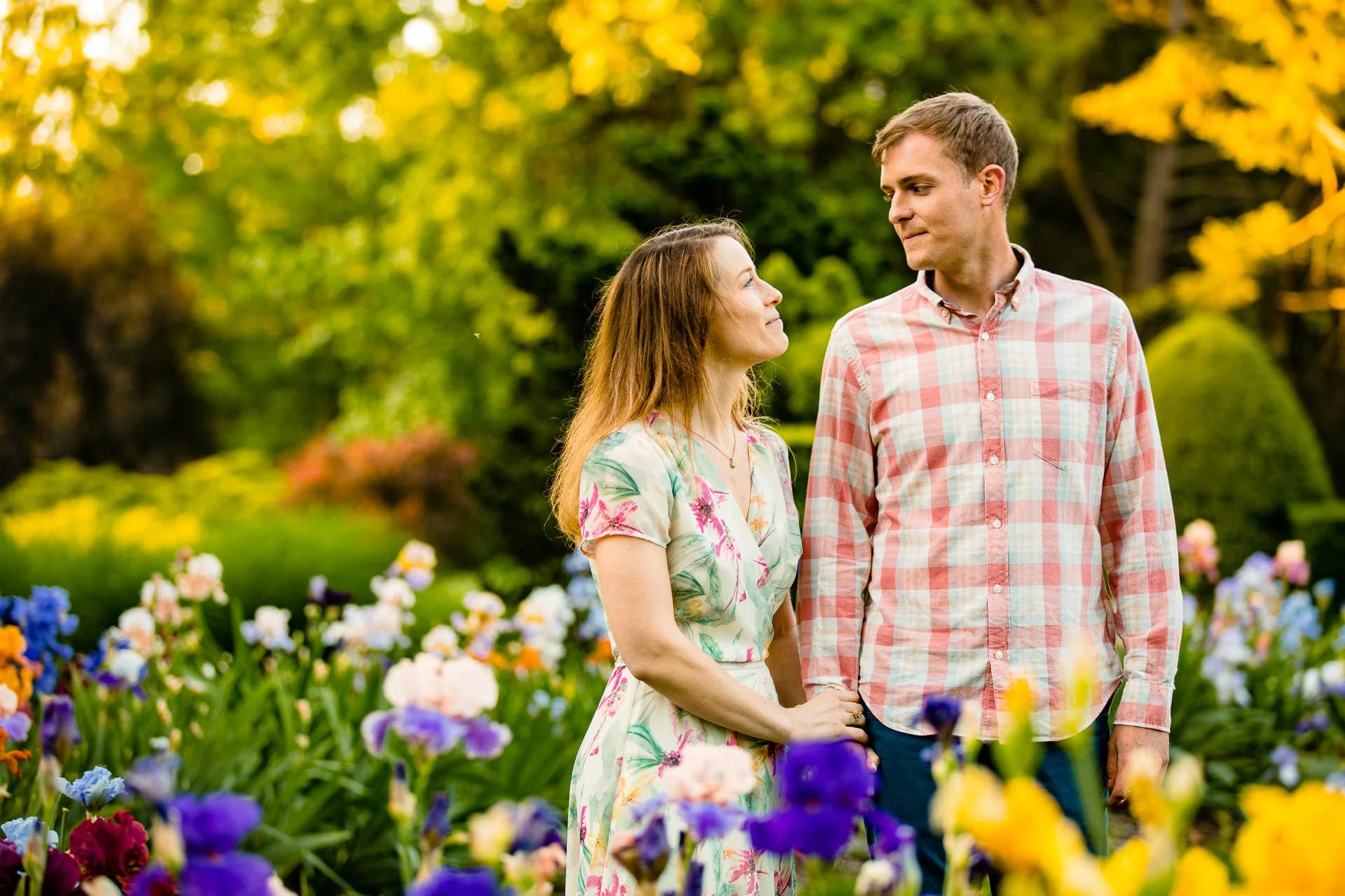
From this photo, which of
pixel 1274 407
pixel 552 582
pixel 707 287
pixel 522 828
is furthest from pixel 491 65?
pixel 522 828

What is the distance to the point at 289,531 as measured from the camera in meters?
6.55

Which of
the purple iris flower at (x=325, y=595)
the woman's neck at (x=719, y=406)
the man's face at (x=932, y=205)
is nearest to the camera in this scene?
the woman's neck at (x=719, y=406)

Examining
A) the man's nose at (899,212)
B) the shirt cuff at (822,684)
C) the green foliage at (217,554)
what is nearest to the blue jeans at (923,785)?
the shirt cuff at (822,684)

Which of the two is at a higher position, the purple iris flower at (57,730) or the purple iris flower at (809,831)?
the purple iris flower at (57,730)

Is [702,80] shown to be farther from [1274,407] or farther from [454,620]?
[454,620]

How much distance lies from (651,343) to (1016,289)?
743 millimetres

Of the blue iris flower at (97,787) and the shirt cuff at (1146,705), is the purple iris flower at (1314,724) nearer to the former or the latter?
the shirt cuff at (1146,705)

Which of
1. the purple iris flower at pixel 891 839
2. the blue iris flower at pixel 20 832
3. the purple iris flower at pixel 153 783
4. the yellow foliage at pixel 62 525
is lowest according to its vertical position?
the yellow foliage at pixel 62 525

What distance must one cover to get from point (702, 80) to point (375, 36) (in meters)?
3.25

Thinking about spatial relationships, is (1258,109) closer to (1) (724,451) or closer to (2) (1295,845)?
(1) (724,451)

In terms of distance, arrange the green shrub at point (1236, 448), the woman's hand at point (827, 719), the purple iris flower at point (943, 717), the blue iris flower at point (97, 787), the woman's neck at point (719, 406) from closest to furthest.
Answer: the purple iris flower at point (943, 717) → the blue iris flower at point (97, 787) → the woman's hand at point (827, 719) → the woman's neck at point (719, 406) → the green shrub at point (1236, 448)

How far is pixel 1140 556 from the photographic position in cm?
226

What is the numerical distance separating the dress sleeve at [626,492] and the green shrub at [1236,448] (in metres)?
6.89

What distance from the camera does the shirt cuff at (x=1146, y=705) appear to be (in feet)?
7.25
